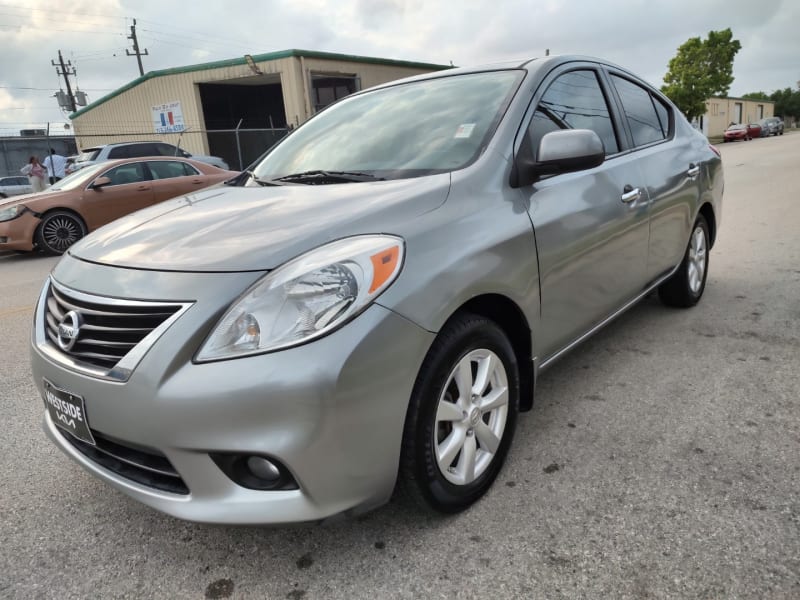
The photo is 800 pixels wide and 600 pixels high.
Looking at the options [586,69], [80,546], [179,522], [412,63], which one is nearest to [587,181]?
[586,69]

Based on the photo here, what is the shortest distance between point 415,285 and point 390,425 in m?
0.42

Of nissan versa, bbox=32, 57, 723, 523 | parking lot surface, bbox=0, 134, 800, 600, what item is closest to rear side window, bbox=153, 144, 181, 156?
parking lot surface, bbox=0, 134, 800, 600

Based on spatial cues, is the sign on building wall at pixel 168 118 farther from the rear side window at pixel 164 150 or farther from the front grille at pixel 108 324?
the front grille at pixel 108 324

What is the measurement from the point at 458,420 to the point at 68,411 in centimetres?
126

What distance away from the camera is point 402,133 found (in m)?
2.77

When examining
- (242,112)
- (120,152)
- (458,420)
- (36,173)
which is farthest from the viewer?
(242,112)

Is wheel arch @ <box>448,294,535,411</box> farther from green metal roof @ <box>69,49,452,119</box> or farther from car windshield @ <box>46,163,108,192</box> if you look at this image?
green metal roof @ <box>69,49,452,119</box>

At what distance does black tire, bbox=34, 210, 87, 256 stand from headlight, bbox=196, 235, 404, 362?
28.7 ft

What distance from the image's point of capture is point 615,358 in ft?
11.8

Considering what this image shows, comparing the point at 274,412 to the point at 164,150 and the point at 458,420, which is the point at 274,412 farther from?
the point at 164,150

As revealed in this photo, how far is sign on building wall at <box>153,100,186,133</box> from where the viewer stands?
82.0ft

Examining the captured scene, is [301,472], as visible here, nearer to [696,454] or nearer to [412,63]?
[696,454]

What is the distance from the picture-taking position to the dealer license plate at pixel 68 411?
6.18 ft

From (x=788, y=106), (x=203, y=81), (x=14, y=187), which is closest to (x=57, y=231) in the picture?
(x=14, y=187)
